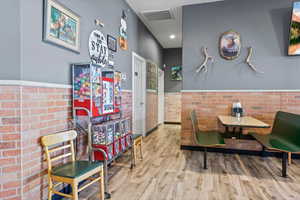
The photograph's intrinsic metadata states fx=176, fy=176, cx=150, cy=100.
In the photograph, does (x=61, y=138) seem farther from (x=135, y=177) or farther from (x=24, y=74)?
(x=135, y=177)

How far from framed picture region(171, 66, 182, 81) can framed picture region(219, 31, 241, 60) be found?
3.26 meters

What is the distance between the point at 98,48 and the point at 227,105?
2555 millimetres

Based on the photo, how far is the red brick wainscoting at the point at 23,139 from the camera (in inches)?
56.1

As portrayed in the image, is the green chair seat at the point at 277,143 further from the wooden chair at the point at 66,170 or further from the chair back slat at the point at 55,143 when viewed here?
the chair back slat at the point at 55,143

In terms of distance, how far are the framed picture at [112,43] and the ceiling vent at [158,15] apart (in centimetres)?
135

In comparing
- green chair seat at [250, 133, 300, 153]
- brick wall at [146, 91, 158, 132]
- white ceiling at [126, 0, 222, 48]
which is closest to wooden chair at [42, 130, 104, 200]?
green chair seat at [250, 133, 300, 153]

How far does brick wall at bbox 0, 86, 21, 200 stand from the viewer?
→ 55.9 inches

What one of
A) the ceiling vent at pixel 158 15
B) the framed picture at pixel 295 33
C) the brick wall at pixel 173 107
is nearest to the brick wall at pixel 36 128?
the ceiling vent at pixel 158 15

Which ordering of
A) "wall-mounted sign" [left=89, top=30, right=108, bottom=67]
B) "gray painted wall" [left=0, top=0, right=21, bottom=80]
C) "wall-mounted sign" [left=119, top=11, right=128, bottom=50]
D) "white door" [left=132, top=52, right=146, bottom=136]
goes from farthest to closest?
"white door" [left=132, top=52, right=146, bottom=136] < "wall-mounted sign" [left=119, top=11, right=128, bottom=50] < "wall-mounted sign" [left=89, top=30, right=108, bottom=67] < "gray painted wall" [left=0, top=0, right=21, bottom=80]

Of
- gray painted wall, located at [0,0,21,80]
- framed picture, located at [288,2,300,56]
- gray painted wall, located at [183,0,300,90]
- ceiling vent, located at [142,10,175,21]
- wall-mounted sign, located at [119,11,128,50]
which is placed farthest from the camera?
ceiling vent, located at [142,10,175,21]

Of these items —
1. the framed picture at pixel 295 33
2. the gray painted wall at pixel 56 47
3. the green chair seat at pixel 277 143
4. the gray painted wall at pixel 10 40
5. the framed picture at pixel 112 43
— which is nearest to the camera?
the gray painted wall at pixel 10 40

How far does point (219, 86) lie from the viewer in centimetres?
345

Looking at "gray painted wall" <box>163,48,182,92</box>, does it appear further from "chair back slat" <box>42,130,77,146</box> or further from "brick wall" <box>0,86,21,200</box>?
"brick wall" <box>0,86,21,200</box>

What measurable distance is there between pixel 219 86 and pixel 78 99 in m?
2.64
